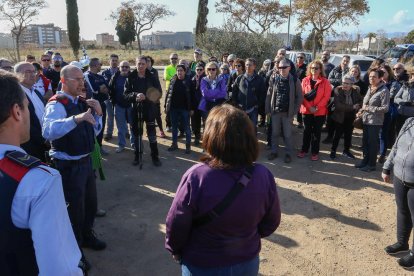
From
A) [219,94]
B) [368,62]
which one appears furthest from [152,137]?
[368,62]

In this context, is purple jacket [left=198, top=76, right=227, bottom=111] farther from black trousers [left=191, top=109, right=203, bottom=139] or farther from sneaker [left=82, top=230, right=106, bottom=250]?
sneaker [left=82, top=230, right=106, bottom=250]

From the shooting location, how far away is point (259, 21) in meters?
29.1

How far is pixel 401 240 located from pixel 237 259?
284 centimetres

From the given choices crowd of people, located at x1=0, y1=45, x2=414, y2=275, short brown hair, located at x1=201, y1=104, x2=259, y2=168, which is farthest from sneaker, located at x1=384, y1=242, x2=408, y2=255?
short brown hair, located at x1=201, y1=104, x2=259, y2=168

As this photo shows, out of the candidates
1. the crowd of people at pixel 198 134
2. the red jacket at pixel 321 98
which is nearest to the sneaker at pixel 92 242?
the crowd of people at pixel 198 134

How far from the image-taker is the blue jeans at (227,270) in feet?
6.71

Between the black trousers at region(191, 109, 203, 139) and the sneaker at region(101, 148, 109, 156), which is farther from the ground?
the black trousers at region(191, 109, 203, 139)

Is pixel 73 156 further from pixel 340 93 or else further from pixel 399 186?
pixel 340 93

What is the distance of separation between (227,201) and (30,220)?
995 mm

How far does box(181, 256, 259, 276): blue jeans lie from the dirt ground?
1589 millimetres

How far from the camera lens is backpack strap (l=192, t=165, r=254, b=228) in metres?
1.90

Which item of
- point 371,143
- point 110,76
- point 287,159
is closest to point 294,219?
point 287,159

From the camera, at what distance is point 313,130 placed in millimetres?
7016

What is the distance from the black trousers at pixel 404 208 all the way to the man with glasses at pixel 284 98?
3.07m
